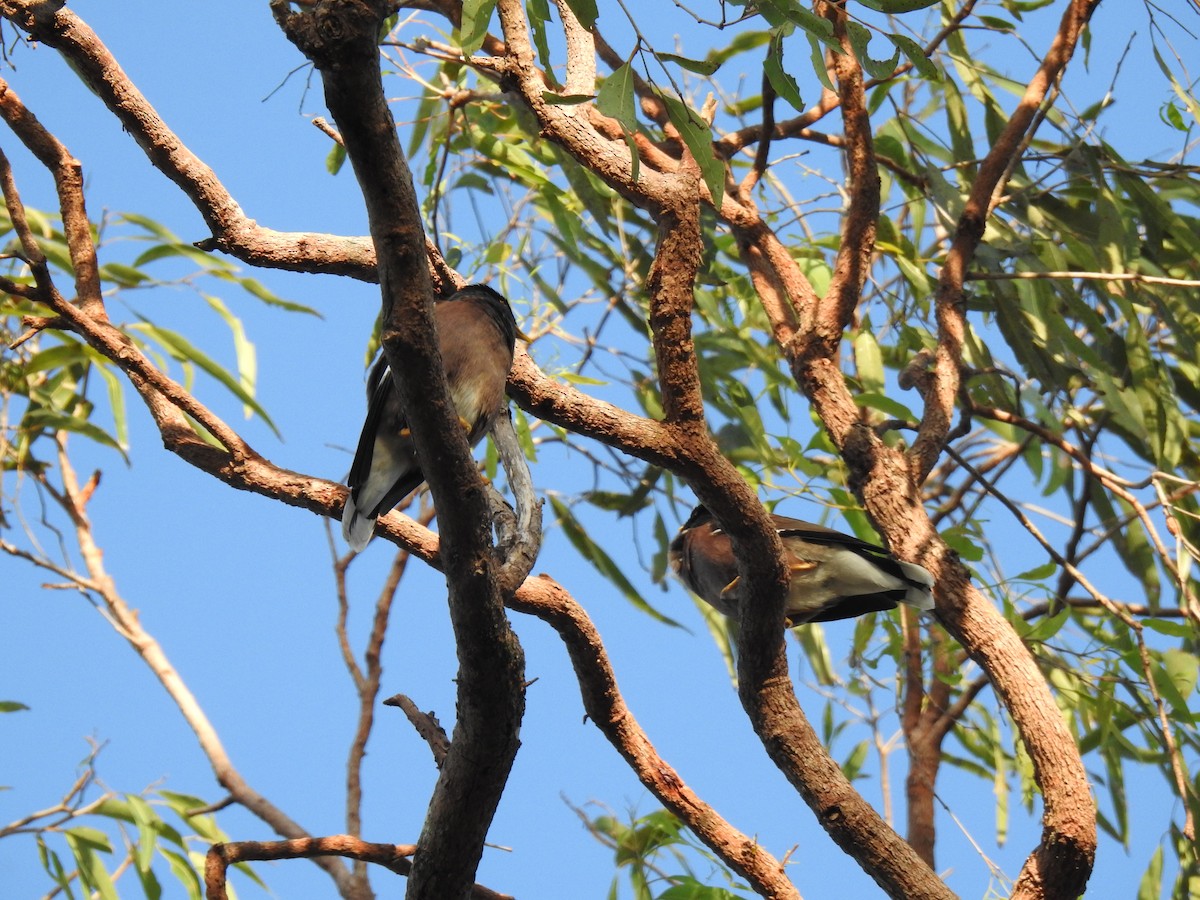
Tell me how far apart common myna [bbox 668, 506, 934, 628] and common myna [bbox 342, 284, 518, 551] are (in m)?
0.82

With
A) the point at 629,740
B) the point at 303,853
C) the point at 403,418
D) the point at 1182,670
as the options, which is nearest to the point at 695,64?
the point at 403,418

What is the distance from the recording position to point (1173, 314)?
2809mm

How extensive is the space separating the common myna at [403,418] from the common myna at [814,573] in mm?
819

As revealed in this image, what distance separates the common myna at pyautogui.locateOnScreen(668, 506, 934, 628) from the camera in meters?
2.65

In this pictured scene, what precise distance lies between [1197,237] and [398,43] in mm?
1847

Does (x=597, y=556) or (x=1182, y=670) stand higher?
(x=597, y=556)

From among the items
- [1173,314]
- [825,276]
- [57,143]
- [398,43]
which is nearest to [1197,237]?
[1173,314]

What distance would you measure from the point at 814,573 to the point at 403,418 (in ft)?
3.98

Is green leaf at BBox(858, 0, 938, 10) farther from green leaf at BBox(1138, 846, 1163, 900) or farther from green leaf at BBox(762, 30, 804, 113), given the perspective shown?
green leaf at BBox(1138, 846, 1163, 900)

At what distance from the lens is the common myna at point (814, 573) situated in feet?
8.70

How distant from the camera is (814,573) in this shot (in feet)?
9.15

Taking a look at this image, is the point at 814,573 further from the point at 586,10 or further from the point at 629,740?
the point at 586,10

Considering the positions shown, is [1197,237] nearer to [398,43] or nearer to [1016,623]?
[1016,623]

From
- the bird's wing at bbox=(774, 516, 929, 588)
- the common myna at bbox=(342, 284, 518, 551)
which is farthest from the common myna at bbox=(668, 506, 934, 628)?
the common myna at bbox=(342, 284, 518, 551)
